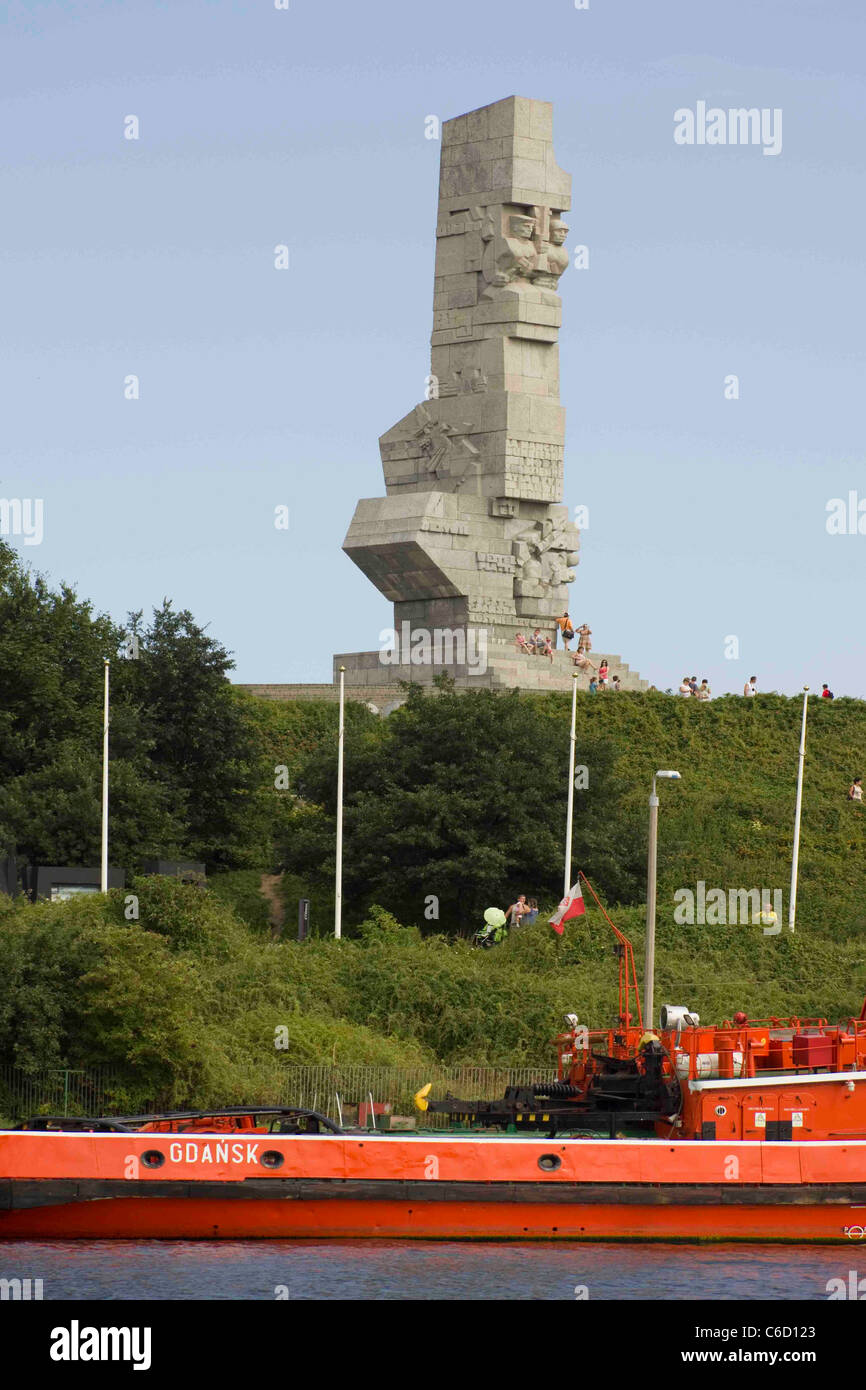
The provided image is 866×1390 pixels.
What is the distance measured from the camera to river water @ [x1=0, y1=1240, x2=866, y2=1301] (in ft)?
82.9

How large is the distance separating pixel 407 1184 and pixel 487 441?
130 ft

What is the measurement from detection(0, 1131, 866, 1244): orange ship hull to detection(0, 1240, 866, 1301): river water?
33cm

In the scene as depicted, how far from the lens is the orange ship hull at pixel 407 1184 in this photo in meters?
29.0

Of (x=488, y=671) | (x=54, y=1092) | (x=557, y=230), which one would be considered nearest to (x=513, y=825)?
(x=488, y=671)

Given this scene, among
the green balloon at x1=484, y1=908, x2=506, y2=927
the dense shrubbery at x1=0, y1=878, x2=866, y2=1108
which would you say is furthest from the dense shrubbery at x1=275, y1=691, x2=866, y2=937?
the green balloon at x1=484, y1=908, x2=506, y2=927

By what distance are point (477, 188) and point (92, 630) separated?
19611 millimetres

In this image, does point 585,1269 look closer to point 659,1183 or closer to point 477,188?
point 659,1183

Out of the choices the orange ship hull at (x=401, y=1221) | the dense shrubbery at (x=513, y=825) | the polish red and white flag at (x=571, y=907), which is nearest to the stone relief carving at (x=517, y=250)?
the dense shrubbery at (x=513, y=825)

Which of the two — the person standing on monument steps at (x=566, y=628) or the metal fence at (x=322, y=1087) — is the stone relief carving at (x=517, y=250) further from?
the metal fence at (x=322, y=1087)

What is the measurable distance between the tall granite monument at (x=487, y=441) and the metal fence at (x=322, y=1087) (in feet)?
91.2

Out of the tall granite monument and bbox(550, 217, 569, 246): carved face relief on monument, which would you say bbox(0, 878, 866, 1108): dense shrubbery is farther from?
bbox(550, 217, 569, 246): carved face relief on monument

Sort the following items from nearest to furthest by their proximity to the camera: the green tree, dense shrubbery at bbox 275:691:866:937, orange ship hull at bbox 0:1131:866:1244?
orange ship hull at bbox 0:1131:866:1244, the green tree, dense shrubbery at bbox 275:691:866:937

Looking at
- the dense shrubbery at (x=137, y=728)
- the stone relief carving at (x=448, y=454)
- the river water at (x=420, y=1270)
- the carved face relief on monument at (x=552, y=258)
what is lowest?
the river water at (x=420, y=1270)
